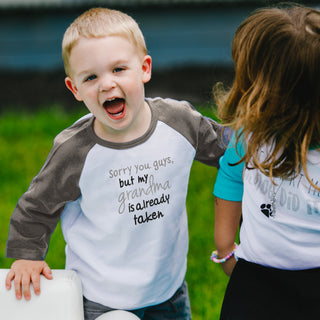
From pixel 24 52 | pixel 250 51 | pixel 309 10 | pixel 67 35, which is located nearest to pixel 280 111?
pixel 250 51

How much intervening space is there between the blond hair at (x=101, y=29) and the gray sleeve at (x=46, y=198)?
28 centimetres

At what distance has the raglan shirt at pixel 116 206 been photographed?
175cm

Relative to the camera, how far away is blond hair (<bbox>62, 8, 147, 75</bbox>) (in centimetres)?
166

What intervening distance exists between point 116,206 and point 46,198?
0.24 m

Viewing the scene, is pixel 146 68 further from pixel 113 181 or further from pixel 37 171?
pixel 37 171

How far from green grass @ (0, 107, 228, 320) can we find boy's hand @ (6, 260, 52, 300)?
102 cm

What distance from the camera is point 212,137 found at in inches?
75.4

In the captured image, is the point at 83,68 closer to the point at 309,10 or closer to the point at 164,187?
the point at 164,187

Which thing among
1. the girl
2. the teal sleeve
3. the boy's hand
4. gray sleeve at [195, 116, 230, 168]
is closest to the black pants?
the girl

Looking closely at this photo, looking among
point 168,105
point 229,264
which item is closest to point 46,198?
point 168,105

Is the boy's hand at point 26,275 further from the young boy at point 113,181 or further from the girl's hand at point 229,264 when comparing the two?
the girl's hand at point 229,264

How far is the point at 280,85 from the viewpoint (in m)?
1.44

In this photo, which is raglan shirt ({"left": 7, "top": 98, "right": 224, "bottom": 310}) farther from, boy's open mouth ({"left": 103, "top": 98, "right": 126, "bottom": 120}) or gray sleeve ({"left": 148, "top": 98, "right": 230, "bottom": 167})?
boy's open mouth ({"left": 103, "top": 98, "right": 126, "bottom": 120})

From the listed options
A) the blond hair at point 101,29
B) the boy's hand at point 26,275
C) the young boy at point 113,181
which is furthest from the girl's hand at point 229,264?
the blond hair at point 101,29
